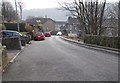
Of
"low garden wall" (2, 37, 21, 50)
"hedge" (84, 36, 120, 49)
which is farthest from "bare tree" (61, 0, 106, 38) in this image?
"low garden wall" (2, 37, 21, 50)

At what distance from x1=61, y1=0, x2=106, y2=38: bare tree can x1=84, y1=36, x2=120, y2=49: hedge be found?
5.74 metres

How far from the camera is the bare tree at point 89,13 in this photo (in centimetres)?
3206

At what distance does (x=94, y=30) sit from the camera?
3212 centimetres

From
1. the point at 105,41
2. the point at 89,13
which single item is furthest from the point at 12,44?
the point at 89,13

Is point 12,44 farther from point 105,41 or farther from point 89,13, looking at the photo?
point 89,13

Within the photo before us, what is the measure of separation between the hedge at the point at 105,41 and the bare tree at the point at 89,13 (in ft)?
18.8

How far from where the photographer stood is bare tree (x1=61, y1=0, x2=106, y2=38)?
3206 centimetres

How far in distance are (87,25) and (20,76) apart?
→ 2800 centimetres

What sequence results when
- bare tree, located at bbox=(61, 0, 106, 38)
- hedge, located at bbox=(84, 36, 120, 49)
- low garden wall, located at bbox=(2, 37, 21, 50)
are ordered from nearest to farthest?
hedge, located at bbox=(84, 36, 120, 49), low garden wall, located at bbox=(2, 37, 21, 50), bare tree, located at bbox=(61, 0, 106, 38)

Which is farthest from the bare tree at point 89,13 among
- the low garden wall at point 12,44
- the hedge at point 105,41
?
the low garden wall at point 12,44

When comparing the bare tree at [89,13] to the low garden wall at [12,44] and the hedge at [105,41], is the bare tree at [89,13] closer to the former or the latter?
the hedge at [105,41]

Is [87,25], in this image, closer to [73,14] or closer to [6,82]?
[73,14]

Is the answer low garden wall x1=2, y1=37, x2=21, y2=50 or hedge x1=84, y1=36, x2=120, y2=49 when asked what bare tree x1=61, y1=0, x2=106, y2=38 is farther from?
low garden wall x1=2, y1=37, x2=21, y2=50

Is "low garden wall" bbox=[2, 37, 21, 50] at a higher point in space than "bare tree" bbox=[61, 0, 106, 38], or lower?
lower
